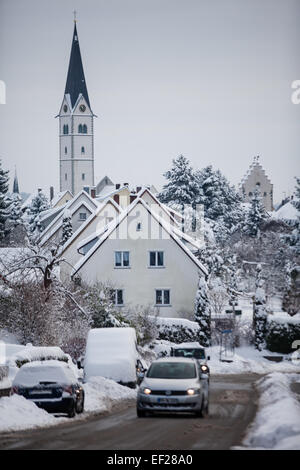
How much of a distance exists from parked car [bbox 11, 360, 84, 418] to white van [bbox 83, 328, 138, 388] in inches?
281

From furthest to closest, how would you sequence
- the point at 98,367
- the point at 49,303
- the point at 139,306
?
the point at 139,306
the point at 49,303
the point at 98,367

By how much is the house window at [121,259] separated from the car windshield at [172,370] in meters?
35.8

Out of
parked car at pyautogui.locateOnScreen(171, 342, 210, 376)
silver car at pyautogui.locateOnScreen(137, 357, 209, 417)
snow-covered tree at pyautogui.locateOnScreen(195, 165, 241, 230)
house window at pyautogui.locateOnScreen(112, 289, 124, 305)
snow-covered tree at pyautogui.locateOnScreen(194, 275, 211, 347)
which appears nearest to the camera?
silver car at pyautogui.locateOnScreen(137, 357, 209, 417)

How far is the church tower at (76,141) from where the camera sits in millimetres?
164875

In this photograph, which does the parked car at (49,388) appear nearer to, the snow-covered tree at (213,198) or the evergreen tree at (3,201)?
the evergreen tree at (3,201)

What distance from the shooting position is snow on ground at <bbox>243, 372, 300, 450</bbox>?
1498 cm

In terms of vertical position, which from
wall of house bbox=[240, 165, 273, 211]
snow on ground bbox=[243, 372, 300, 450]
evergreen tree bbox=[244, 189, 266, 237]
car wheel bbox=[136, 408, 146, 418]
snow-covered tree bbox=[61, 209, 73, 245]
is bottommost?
car wheel bbox=[136, 408, 146, 418]

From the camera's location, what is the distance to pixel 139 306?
58.5 meters

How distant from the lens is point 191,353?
34.8 metres

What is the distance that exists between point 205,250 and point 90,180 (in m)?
86.1

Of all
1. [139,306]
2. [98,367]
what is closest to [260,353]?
[139,306]

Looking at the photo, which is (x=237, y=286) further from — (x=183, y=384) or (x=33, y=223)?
(x=183, y=384)

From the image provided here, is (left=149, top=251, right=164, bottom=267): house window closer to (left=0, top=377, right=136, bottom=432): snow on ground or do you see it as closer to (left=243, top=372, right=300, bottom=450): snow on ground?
(left=0, top=377, right=136, bottom=432): snow on ground

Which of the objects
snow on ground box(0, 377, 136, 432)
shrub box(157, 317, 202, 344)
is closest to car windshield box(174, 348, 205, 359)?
snow on ground box(0, 377, 136, 432)
